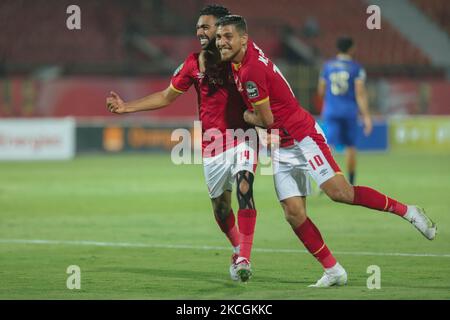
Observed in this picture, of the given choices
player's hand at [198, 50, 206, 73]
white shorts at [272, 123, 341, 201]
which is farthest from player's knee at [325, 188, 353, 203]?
player's hand at [198, 50, 206, 73]

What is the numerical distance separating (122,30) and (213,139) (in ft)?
76.4

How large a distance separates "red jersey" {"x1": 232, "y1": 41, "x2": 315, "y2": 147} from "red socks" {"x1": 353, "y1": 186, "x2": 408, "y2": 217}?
622mm

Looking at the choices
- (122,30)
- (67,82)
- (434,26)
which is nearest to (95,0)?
(122,30)

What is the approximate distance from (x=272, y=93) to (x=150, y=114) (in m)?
22.4

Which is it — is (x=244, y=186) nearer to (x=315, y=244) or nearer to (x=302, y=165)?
(x=302, y=165)

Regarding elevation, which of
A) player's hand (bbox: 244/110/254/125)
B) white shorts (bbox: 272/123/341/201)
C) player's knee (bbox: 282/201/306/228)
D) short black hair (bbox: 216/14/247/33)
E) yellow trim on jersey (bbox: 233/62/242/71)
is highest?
short black hair (bbox: 216/14/247/33)

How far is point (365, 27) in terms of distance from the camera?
3356cm

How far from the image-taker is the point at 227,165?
27.5 ft

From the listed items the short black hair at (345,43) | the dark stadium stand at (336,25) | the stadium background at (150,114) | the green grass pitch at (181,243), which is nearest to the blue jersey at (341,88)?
the short black hair at (345,43)

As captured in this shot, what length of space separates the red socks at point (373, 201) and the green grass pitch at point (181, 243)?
581mm

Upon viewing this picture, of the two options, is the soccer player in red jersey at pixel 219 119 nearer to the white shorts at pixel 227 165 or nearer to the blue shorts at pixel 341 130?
the white shorts at pixel 227 165

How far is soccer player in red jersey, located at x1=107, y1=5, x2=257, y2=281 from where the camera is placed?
8116mm

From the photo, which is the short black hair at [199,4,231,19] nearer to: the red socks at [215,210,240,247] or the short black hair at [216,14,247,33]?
the short black hair at [216,14,247,33]

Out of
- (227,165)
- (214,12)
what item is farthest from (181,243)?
(214,12)
